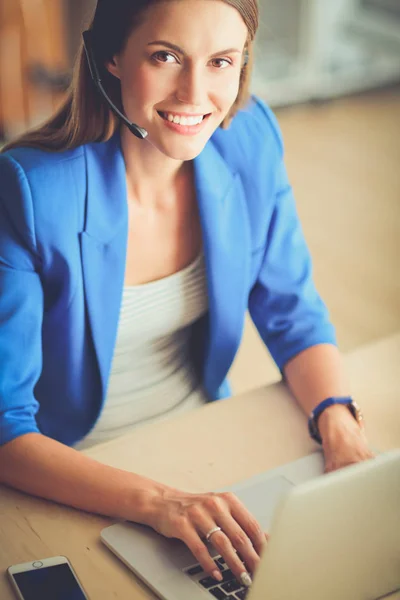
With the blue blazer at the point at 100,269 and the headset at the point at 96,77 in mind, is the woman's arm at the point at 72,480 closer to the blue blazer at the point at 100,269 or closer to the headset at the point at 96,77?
the blue blazer at the point at 100,269

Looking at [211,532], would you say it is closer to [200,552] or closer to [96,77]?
[200,552]

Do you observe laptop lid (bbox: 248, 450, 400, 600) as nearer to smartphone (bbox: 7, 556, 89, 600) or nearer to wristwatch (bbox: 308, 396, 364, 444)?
smartphone (bbox: 7, 556, 89, 600)

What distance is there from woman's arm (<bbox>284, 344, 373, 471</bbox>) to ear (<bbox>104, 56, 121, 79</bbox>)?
21.6 inches

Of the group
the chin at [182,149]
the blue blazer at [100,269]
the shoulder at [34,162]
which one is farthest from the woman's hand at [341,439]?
the shoulder at [34,162]

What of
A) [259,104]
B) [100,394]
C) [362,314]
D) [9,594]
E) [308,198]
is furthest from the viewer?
[308,198]

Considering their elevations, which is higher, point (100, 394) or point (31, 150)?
point (31, 150)

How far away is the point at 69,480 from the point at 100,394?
0.31 meters

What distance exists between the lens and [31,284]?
125cm

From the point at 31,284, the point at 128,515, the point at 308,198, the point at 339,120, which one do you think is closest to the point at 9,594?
the point at 128,515

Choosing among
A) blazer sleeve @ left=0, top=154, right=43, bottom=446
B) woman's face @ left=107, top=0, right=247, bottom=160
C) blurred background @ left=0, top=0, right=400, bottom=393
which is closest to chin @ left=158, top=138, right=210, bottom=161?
A: woman's face @ left=107, top=0, right=247, bottom=160

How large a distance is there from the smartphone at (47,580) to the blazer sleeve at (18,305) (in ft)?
0.76

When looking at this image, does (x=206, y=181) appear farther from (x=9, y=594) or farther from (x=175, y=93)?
(x=9, y=594)

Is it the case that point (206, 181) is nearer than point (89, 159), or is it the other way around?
point (89, 159)

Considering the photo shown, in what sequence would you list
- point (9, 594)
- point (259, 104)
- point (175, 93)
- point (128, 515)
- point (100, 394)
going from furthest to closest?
point (259, 104) → point (100, 394) → point (175, 93) → point (128, 515) → point (9, 594)
